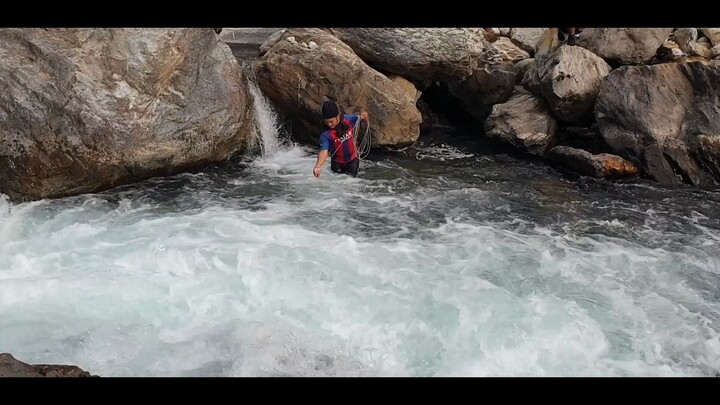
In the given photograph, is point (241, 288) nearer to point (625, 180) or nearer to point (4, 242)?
point (4, 242)

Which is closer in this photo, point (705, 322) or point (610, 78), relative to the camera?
point (705, 322)

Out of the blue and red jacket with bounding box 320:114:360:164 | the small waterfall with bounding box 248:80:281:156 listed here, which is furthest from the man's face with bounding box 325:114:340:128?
the small waterfall with bounding box 248:80:281:156

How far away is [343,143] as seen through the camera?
28.2 feet

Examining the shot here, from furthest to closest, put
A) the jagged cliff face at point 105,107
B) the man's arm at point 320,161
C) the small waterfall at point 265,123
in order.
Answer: the small waterfall at point 265,123
the man's arm at point 320,161
the jagged cliff face at point 105,107

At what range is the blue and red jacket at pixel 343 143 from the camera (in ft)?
27.4

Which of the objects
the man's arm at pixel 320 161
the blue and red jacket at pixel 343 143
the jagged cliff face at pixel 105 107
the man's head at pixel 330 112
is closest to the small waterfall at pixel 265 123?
the jagged cliff face at pixel 105 107

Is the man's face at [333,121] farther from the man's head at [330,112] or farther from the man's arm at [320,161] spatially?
the man's arm at [320,161]

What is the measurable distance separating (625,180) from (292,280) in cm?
606

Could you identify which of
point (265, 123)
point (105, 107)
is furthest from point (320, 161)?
point (105, 107)

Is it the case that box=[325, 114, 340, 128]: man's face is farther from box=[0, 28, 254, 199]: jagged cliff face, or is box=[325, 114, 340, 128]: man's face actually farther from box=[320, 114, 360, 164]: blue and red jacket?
box=[0, 28, 254, 199]: jagged cliff face

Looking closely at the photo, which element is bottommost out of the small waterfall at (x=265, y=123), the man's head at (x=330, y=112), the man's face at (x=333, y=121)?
the small waterfall at (x=265, y=123)

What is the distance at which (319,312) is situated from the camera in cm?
533
